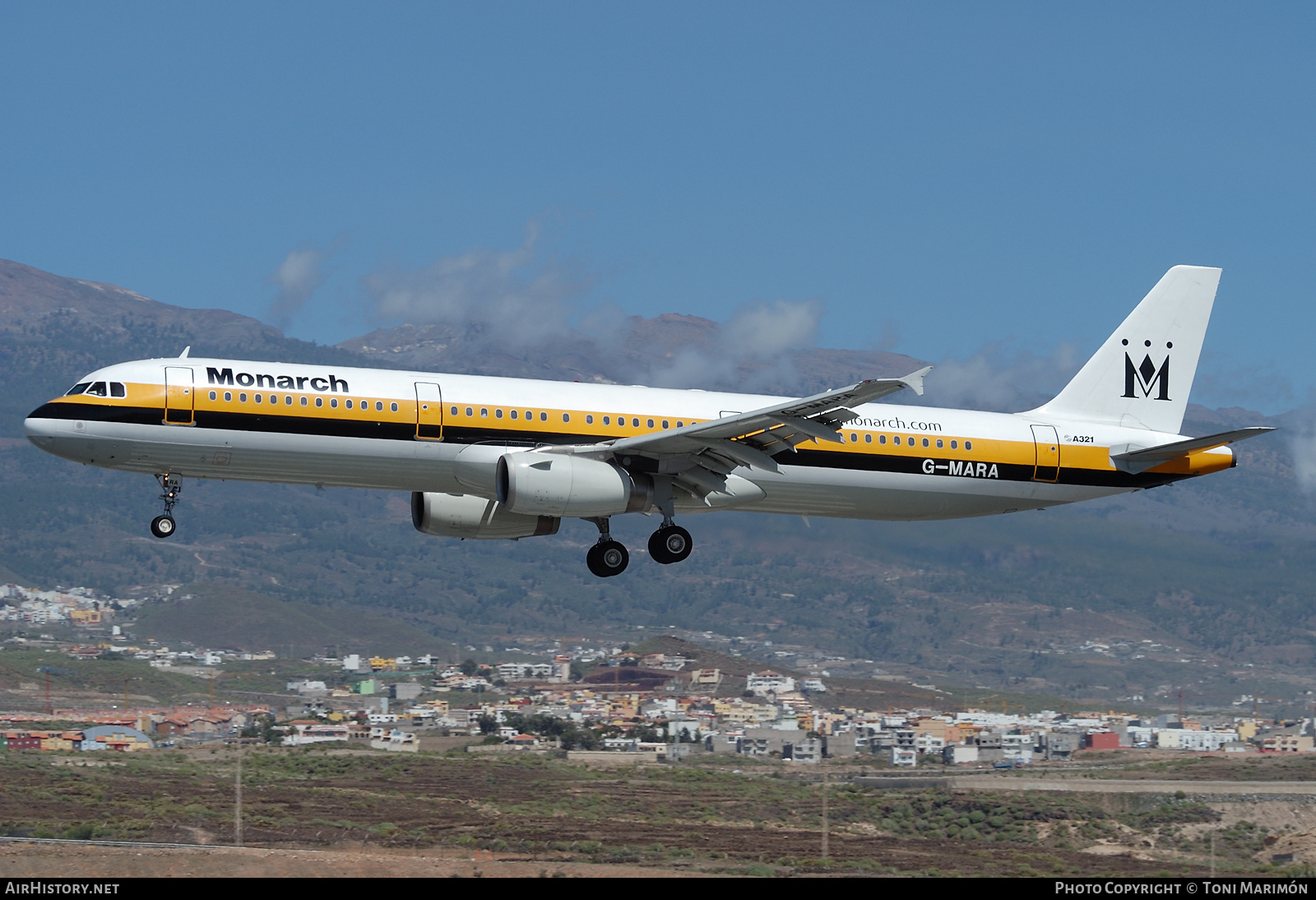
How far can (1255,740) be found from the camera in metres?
131

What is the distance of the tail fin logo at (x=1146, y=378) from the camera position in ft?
148

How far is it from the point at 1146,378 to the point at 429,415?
21470 mm

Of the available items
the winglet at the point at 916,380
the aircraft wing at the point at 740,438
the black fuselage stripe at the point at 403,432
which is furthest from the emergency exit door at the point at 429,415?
the winglet at the point at 916,380

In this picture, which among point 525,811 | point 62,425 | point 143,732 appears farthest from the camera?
point 143,732

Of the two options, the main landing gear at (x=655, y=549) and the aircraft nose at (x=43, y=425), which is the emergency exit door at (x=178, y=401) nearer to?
the aircraft nose at (x=43, y=425)

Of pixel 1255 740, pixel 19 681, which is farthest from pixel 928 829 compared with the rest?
pixel 19 681

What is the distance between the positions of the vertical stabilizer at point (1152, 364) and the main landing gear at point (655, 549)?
11.3m

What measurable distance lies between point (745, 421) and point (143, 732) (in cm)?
7410

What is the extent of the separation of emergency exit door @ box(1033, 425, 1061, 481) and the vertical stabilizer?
52.7 inches

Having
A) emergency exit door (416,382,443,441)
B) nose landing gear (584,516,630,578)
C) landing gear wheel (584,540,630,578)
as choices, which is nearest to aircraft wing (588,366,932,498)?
nose landing gear (584,516,630,578)

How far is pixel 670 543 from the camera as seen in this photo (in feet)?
131

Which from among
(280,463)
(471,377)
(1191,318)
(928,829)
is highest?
(1191,318)
